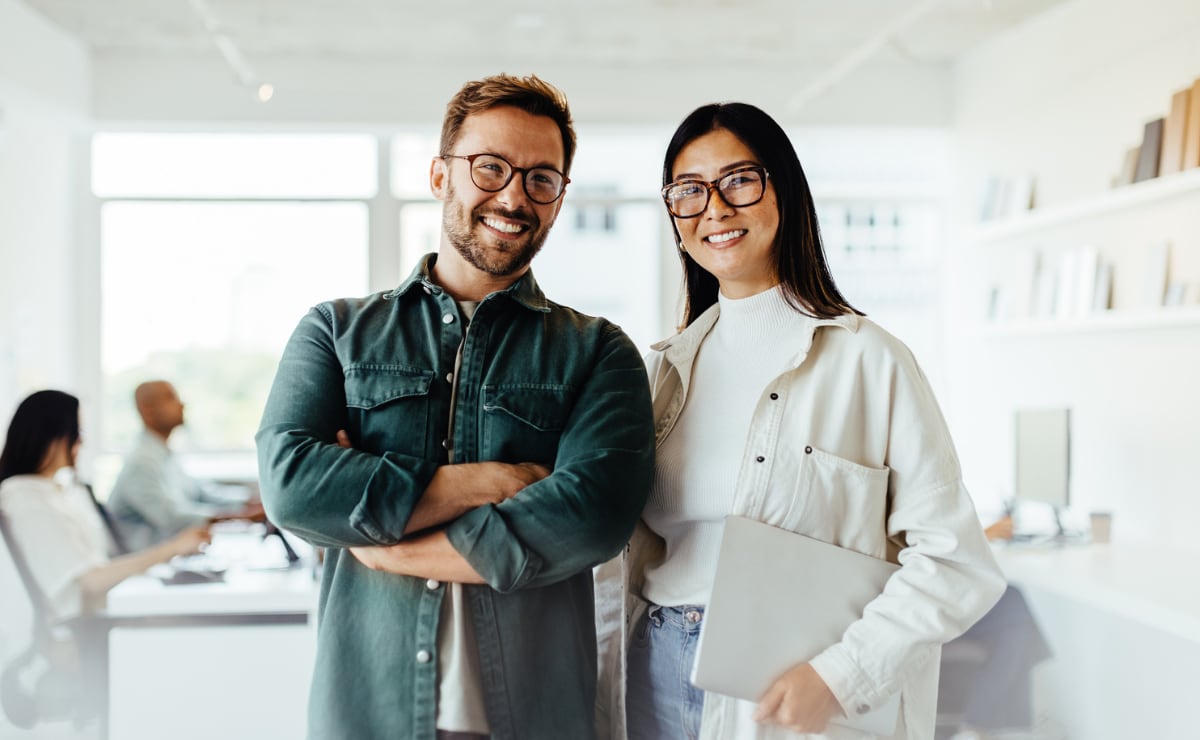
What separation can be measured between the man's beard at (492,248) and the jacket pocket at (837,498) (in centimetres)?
50

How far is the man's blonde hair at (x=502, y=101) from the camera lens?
5.08 ft

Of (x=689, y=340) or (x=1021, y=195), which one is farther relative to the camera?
(x=1021, y=195)

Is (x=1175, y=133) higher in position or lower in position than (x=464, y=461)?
higher

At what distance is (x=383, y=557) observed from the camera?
4.57ft

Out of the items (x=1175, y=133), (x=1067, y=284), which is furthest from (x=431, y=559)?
(x=1067, y=284)

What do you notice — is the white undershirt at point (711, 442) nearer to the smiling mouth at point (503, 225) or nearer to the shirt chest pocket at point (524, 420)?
the shirt chest pocket at point (524, 420)

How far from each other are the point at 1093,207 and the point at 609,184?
10.3ft

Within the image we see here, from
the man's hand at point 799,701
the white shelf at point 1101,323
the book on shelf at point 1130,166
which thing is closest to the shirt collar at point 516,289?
the man's hand at point 799,701

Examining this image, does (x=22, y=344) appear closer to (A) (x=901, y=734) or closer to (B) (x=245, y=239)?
(B) (x=245, y=239)

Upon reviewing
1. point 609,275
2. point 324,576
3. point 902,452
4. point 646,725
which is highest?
point 609,275

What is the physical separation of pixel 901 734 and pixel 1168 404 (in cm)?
349

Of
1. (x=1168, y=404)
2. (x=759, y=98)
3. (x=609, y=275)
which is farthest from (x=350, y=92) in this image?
(x=1168, y=404)

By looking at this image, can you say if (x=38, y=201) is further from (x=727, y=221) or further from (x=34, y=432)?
(x=727, y=221)

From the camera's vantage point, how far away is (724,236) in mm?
1604
